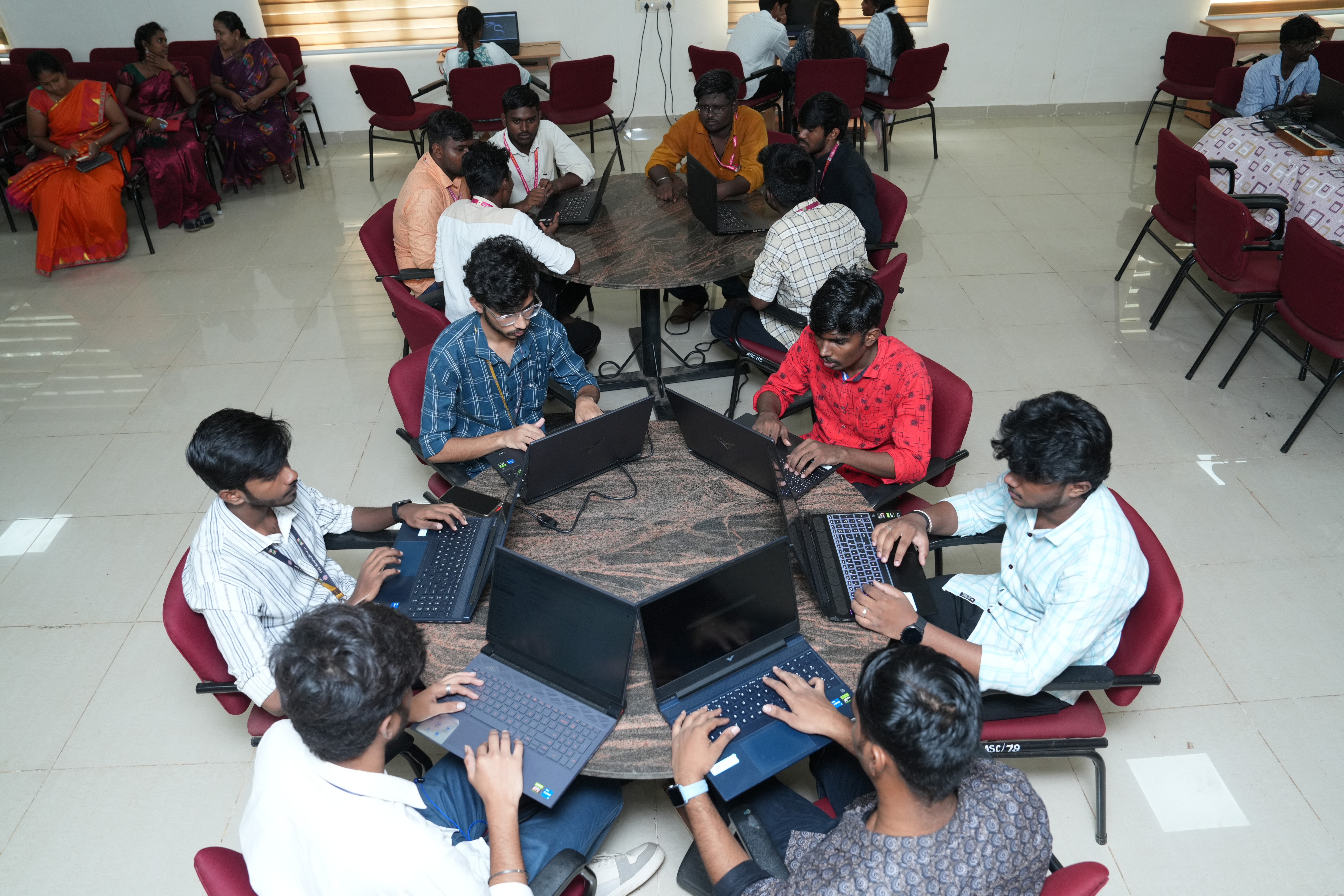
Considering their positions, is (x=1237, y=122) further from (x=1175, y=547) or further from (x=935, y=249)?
(x=1175, y=547)

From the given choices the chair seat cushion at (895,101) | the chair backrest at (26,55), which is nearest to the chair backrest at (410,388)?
the chair seat cushion at (895,101)

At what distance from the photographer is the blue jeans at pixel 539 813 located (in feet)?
5.95

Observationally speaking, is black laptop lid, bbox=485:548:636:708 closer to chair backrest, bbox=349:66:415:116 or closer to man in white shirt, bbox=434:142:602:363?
man in white shirt, bbox=434:142:602:363

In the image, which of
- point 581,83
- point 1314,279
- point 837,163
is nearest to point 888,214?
point 837,163

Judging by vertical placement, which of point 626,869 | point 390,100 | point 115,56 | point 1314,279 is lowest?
point 626,869

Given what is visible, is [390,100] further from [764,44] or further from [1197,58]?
[1197,58]

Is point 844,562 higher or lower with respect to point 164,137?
lower

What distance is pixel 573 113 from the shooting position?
641 centimetres

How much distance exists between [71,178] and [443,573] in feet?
16.7

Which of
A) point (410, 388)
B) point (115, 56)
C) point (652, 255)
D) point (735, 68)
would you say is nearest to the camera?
point (410, 388)

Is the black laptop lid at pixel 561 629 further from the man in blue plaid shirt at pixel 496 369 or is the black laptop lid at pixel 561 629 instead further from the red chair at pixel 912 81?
the red chair at pixel 912 81

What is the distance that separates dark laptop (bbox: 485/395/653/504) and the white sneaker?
938 mm

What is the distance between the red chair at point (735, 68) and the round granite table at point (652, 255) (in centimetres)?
225

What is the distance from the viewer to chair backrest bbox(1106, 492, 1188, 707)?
192cm
